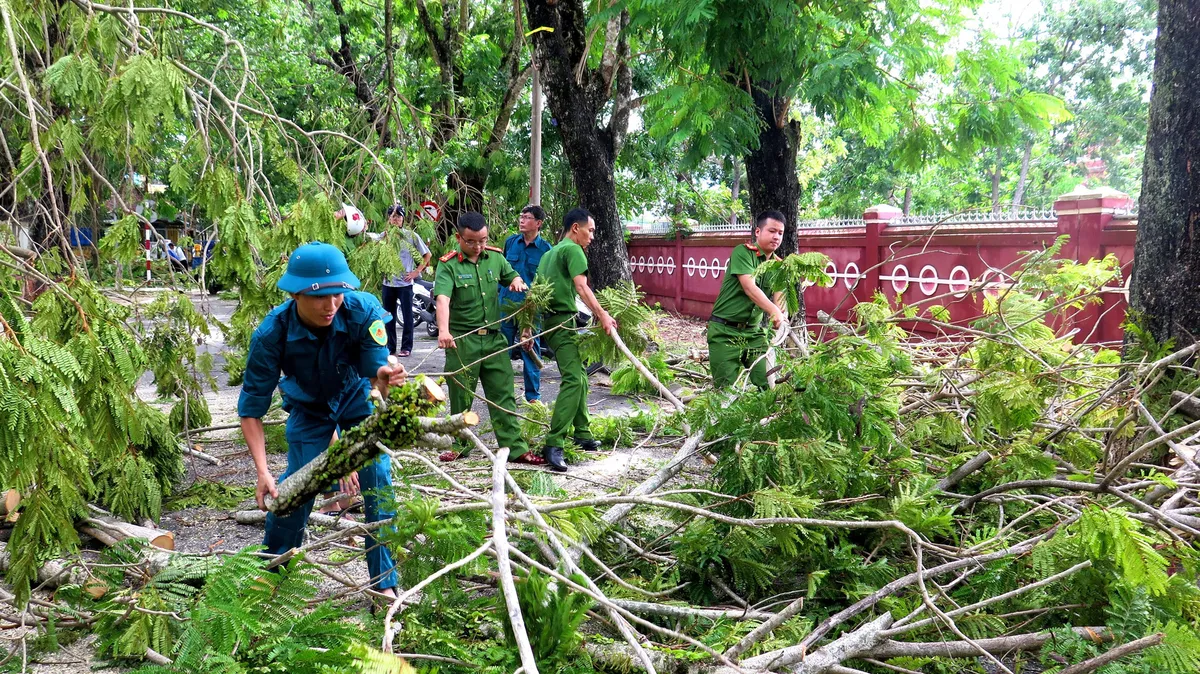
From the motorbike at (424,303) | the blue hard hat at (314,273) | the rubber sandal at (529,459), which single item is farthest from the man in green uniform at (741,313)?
the motorbike at (424,303)

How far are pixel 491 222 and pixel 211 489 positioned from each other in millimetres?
5671

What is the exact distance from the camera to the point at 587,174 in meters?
9.07

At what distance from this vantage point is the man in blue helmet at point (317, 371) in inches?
120

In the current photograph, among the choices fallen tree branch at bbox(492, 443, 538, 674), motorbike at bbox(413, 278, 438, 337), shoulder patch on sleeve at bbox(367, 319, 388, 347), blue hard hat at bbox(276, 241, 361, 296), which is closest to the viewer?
fallen tree branch at bbox(492, 443, 538, 674)

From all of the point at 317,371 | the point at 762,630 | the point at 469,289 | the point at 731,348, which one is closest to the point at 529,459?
the point at 469,289

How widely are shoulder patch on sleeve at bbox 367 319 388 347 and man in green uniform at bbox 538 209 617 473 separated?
7.67 ft

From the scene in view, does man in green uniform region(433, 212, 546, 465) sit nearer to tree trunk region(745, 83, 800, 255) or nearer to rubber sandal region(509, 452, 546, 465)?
rubber sandal region(509, 452, 546, 465)

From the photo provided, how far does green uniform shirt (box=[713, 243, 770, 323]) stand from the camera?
552 cm

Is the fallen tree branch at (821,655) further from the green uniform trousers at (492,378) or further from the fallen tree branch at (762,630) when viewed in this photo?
the green uniform trousers at (492,378)

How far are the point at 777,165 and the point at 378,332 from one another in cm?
608

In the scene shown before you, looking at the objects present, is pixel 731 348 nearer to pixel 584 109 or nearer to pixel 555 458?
pixel 555 458

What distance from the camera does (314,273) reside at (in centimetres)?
302

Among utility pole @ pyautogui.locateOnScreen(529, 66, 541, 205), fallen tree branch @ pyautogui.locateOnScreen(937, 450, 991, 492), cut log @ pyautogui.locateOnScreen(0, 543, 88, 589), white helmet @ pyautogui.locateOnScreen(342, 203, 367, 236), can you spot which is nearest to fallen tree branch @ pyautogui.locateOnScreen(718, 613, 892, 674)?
fallen tree branch @ pyautogui.locateOnScreen(937, 450, 991, 492)

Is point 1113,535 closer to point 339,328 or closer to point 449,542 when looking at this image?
point 449,542
